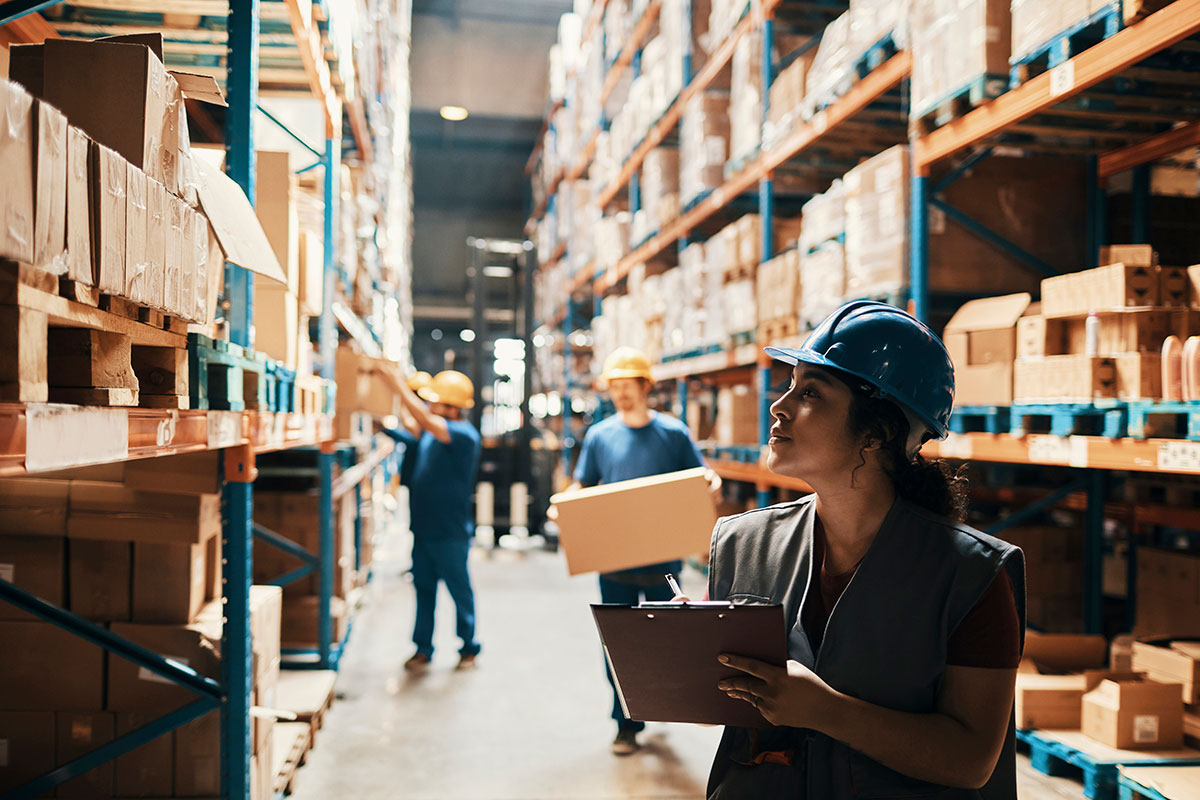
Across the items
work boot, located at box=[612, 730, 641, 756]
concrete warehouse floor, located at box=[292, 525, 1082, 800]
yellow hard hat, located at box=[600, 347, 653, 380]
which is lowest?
concrete warehouse floor, located at box=[292, 525, 1082, 800]

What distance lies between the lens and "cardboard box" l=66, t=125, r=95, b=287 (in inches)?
60.6

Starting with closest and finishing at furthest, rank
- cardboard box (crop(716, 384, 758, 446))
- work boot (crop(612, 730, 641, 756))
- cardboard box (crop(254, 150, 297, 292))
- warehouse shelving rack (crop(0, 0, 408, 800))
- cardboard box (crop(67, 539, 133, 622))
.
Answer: warehouse shelving rack (crop(0, 0, 408, 800)), cardboard box (crop(67, 539, 133, 622)), cardboard box (crop(254, 150, 297, 292)), work boot (crop(612, 730, 641, 756)), cardboard box (crop(716, 384, 758, 446))

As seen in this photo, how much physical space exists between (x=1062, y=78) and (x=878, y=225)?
135 cm

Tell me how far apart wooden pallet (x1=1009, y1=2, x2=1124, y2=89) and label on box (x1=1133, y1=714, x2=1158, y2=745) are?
2.77 m

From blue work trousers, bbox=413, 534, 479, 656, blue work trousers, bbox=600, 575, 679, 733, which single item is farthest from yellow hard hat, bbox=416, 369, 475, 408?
blue work trousers, bbox=600, 575, 679, 733

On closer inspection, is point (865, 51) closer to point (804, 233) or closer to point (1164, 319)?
point (804, 233)

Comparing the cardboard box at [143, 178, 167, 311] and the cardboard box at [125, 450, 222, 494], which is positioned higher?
the cardboard box at [143, 178, 167, 311]

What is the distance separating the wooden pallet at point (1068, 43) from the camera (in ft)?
11.1

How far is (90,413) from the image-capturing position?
5.40 feet

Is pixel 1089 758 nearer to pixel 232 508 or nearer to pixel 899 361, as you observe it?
pixel 899 361

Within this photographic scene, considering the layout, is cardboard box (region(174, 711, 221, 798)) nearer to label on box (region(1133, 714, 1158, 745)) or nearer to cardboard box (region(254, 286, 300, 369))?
cardboard box (region(254, 286, 300, 369))

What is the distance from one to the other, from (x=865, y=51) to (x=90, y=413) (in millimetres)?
4575

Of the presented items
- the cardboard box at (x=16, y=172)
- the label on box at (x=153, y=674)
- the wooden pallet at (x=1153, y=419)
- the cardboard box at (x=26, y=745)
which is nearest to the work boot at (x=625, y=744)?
the label on box at (x=153, y=674)

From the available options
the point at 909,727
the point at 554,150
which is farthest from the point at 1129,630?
the point at 554,150
